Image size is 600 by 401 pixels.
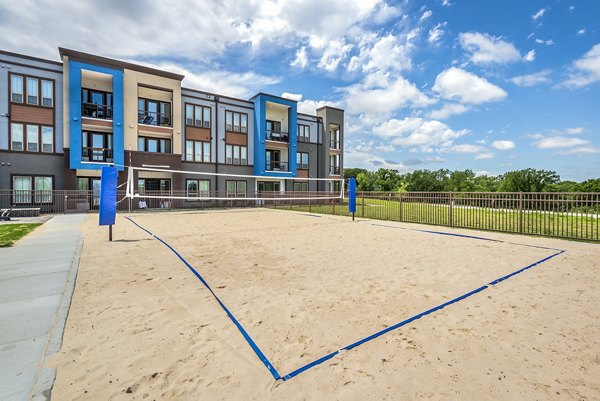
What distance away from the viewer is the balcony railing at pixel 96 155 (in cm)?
2355

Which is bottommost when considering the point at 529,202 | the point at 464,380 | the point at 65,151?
the point at 464,380

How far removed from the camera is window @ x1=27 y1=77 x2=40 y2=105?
2159 cm

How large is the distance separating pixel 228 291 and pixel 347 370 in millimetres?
2726

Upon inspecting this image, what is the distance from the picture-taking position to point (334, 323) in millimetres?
3738

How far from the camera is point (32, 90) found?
2170 centimetres

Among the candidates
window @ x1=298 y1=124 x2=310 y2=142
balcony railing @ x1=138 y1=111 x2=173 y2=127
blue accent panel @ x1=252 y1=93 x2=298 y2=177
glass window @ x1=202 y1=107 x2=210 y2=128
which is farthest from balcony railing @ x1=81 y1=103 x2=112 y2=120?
window @ x1=298 y1=124 x2=310 y2=142

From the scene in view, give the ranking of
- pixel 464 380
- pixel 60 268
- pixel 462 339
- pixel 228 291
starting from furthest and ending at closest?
pixel 60 268 → pixel 228 291 → pixel 462 339 → pixel 464 380

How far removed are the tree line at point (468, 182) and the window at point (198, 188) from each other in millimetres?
39194

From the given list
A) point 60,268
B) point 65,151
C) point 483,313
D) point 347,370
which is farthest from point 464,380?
point 65,151

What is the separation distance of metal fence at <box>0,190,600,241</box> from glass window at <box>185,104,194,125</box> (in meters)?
7.02

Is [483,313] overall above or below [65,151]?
below

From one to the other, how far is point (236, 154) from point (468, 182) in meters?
71.1

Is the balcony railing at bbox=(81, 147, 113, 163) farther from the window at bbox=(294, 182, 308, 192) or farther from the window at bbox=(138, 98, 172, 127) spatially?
the window at bbox=(294, 182, 308, 192)

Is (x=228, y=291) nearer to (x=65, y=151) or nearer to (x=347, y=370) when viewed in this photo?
(x=347, y=370)
